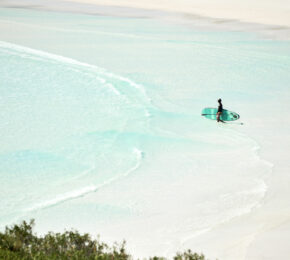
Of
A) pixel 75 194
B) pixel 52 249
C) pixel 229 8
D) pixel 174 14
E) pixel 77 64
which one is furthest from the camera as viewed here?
pixel 229 8

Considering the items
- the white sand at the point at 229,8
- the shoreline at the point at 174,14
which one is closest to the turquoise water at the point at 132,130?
the shoreline at the point at 174,14

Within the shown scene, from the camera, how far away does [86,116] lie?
21.4 m

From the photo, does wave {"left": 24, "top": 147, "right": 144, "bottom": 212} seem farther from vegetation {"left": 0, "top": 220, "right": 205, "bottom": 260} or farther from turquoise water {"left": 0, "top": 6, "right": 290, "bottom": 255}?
vegetation {"left": 0, "top": 220, "right": 205, "bottom": 260}

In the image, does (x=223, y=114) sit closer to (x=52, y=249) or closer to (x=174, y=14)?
(x=52, y=249)

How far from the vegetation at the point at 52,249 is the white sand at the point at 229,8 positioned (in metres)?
38.3

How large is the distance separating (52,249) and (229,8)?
4471 centimetres

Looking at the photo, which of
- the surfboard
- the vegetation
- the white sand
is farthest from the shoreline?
the vegetation

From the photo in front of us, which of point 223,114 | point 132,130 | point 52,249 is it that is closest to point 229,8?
point 223,114

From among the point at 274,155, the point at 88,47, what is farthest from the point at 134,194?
the point at 88,47

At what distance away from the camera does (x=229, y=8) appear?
1940 inches

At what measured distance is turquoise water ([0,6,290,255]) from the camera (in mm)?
13414

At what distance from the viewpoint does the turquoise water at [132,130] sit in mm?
13414

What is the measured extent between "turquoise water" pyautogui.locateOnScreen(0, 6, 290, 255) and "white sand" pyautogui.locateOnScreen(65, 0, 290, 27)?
838 centimetres

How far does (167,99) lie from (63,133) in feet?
18.5
